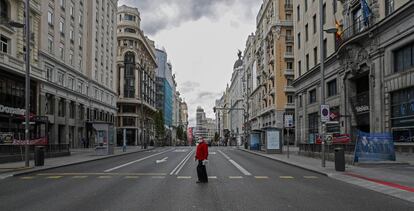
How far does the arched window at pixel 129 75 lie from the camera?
9550 cm

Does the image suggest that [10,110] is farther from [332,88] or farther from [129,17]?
[129,17]

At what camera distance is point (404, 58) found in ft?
84.8

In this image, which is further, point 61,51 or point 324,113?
point 61,51

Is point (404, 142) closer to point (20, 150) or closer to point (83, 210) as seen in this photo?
point (83, 210)

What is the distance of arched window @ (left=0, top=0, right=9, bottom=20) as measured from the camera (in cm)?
3759

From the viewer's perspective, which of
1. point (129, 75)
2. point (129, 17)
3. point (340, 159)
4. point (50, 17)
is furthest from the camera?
point (129, 17)

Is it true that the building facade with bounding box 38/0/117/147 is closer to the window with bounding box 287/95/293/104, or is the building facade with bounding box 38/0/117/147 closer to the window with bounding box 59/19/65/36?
the window with bounding box 59/19/65/36

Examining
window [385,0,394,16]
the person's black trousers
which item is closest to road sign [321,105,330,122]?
the person's black trousers

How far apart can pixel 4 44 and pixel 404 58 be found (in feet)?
103

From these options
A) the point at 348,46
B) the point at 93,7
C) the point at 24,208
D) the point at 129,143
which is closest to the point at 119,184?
the point at 24,208

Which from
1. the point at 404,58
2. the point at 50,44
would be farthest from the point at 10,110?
the point at 404,58

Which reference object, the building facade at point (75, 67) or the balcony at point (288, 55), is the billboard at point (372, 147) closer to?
the building facade at point (75, 67)

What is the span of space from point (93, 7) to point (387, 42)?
48.7 meters

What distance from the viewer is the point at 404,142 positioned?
25.3 meters
